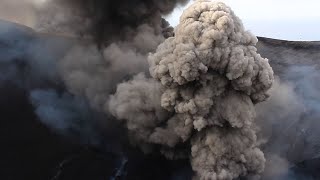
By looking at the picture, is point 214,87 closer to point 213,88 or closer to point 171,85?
point 213,88

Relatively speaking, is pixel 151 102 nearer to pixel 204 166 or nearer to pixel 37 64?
pixel 204 166

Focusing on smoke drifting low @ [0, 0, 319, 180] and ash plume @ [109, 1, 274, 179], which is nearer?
ash plume @ [109, 1, 274, 179]

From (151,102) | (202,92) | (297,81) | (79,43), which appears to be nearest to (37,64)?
Answer: (79,43)

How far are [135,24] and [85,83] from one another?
4.05 m

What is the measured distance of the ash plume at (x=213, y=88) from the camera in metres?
22.2

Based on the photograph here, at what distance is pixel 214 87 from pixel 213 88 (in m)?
0.07

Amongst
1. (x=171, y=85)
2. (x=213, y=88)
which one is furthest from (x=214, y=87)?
(x=171, y=85)

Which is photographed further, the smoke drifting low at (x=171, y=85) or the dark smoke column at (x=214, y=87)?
the smoke drifting low at (x=171, y=85)

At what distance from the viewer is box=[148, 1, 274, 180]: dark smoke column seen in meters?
22.2

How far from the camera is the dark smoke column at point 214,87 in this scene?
72.7ft

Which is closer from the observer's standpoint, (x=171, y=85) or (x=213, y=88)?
(x=213, y=88)

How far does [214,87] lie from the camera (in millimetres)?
22625

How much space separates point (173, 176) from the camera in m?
25.7

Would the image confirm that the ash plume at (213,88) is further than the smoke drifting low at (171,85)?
No
